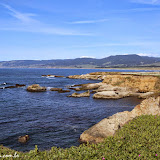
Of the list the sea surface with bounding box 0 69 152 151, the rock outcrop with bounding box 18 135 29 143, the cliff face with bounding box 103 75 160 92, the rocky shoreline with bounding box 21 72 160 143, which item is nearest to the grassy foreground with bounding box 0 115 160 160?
the rocky shoreline with bounding box 21 72 160 143

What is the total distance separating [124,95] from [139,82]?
1278 cm

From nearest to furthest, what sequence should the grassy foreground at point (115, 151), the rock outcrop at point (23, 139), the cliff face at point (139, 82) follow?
the grassy foreground at point (115, 151), the rock outcrop at point (23, 139), the cliff face at point (139, 82)

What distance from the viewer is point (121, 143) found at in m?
12.5

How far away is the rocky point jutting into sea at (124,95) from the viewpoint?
21.2 metres

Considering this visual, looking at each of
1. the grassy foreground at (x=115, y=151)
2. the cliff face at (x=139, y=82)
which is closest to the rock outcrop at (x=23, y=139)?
the grassy foreground at (x=115, y=151)

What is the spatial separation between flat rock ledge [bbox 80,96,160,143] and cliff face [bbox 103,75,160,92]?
1425 inches

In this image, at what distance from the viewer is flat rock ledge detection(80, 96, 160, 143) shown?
20536 millimetres

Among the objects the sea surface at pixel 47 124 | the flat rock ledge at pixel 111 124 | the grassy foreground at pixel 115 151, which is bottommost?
the sea surface at pixel 47 124

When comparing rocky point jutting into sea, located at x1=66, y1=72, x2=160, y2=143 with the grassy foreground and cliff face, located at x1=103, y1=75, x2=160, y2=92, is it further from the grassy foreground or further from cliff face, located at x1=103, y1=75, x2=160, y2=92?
the grassy foreground

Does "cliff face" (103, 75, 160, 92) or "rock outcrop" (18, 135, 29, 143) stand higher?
"cliff face" (103, 75, 160, 92)

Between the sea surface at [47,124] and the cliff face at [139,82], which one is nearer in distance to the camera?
the sea surface at [47,124]

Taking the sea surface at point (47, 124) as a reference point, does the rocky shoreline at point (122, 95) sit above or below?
above

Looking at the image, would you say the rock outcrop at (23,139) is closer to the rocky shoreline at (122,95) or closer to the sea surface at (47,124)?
the sea surface at (47,124)

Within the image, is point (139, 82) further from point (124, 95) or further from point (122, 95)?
point (122, 95)
